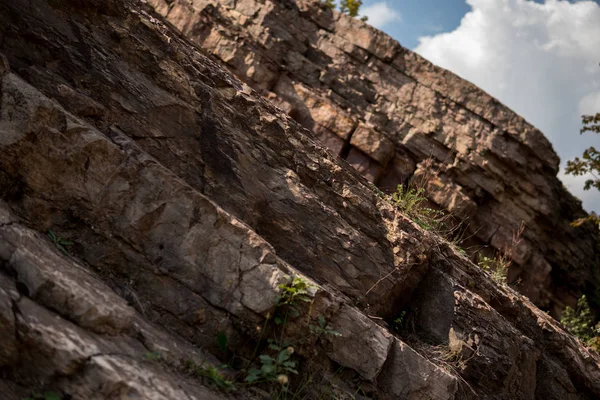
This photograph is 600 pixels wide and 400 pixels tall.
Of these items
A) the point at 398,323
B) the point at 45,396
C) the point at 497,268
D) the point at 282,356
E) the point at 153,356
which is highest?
the point at 497,268

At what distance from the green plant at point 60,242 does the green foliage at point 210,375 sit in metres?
1.21

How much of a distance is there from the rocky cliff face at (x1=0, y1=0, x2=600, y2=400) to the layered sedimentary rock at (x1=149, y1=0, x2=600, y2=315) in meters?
Answer: 4.68

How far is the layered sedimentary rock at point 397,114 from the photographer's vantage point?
10.1 m

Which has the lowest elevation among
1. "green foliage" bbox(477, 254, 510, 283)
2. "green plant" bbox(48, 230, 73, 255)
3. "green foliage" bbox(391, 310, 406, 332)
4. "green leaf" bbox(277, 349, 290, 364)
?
"green plant" bbox(48, 230, 73, 255)

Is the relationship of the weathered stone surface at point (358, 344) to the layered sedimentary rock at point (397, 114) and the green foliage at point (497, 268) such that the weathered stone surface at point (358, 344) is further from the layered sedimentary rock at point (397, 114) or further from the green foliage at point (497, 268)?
the layered sedimentary rock at point (397, 114)

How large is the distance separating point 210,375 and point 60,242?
1.45m

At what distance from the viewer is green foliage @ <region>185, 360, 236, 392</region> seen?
306cm

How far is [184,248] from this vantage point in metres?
3.66

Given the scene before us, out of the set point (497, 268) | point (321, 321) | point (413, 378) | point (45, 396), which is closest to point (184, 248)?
point (321, 321)

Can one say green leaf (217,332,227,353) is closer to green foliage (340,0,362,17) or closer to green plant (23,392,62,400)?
green plant (23,392,62,400)

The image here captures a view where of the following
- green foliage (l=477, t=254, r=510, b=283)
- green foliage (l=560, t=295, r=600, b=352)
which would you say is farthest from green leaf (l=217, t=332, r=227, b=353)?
green foliage (l=560, t=295, r=600, b=352)

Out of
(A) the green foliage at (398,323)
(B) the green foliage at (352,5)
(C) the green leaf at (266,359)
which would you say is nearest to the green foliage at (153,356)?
(C) the green leaf at (266,359)

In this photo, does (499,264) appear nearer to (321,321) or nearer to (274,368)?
(321,321)

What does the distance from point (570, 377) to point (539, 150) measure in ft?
21.1
